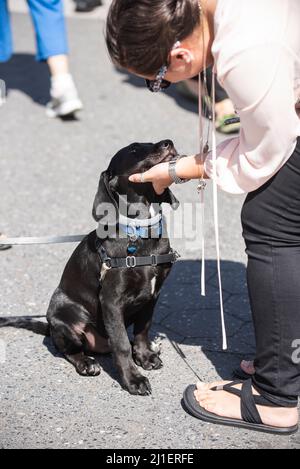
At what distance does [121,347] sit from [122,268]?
33 centimetres

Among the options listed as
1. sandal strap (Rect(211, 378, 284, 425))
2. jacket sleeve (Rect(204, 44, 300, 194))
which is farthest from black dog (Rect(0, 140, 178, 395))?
jacket sleeve (Rect(204, 44, 300, 194))

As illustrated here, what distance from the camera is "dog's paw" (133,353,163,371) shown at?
10.8 ft

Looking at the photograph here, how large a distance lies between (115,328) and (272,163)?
106 centimetres

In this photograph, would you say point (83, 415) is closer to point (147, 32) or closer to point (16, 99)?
point (147, 32)

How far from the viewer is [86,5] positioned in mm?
8992

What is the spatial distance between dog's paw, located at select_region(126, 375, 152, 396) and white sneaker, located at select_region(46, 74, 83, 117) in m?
3.51

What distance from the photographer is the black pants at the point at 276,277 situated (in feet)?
8.19

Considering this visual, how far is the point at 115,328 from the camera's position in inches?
120

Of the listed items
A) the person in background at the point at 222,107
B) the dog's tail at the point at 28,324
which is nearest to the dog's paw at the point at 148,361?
the dog's tail at the point at 28,324

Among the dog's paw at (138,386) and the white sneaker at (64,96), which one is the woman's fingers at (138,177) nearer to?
the dog's paw at (138,386)

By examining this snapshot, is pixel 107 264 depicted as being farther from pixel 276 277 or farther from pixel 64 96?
Answer: pixel 64 96

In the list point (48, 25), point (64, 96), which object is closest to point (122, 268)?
point (64, 96)

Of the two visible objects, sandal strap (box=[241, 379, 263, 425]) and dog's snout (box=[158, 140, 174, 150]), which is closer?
sandal strap (box=[241, 379, 263, 425])

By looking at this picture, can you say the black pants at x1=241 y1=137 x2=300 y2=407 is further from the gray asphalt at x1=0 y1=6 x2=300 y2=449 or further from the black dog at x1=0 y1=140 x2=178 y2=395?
the black dog at x1=0 y1=140 x2=178 y2=395
